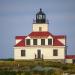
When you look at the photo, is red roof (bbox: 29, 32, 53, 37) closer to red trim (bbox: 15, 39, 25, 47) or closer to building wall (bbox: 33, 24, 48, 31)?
building wall (bbox: 33, 24, 48, 31)

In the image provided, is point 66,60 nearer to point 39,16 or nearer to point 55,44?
point 55,44

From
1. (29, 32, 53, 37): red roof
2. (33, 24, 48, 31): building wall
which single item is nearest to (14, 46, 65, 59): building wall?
(29, 32, 53, 37): red roof

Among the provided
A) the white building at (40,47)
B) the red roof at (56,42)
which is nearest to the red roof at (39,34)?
the white building at (40,47)

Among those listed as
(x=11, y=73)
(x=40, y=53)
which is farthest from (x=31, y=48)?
(x=11, y=73)

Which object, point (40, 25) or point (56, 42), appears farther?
A: point (40, 25)

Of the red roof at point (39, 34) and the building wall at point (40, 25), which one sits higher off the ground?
the building wall at point (40, 25)

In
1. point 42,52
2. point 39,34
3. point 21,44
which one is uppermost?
point 39,34

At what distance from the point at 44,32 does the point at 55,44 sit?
2.64 meters

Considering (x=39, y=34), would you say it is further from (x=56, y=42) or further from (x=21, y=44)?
(x=21, y=44)

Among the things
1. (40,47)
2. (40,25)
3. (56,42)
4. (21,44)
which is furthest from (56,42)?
(21,44)

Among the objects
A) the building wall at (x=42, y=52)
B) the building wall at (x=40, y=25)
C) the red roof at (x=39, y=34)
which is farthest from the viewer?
the building wall at (x=40, y=25)

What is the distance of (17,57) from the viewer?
2608 inches

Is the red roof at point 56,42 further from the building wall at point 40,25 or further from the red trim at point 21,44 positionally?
the red trim at point 21,44

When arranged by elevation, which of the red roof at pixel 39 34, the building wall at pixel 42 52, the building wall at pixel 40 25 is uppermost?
the building wall at pixel 40 25
